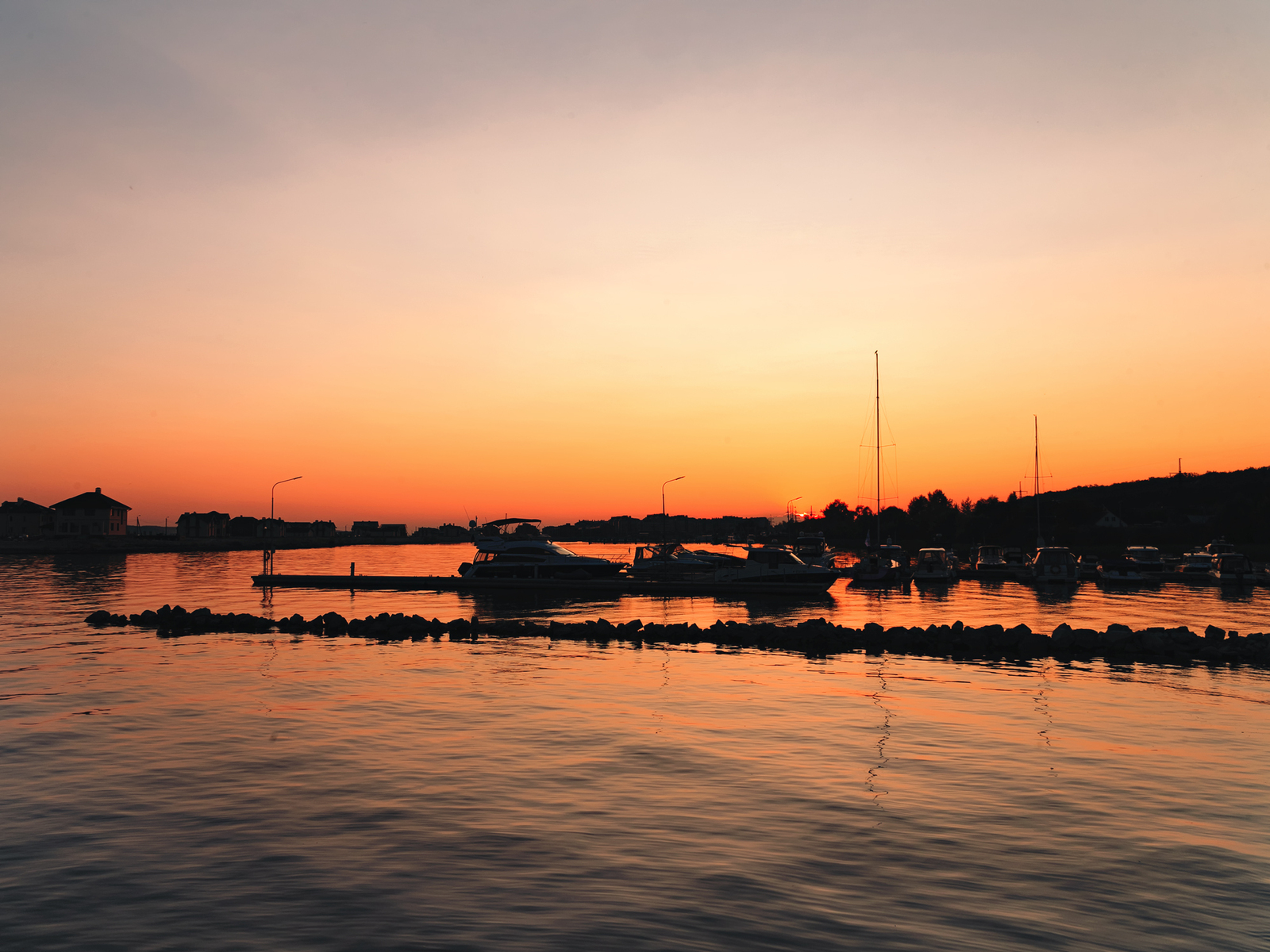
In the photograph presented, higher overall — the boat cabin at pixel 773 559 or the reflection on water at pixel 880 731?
the boat cabin at pixel 773 559

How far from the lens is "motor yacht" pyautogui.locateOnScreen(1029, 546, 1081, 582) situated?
81125mm

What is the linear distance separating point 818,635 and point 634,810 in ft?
80.9

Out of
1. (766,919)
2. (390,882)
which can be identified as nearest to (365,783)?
(390,882)

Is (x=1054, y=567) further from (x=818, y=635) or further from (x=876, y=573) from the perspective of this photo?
(x=818, y=635)

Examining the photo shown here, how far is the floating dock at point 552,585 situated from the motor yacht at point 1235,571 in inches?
1914

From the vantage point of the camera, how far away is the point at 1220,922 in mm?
9734

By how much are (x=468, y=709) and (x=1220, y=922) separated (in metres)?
17.7

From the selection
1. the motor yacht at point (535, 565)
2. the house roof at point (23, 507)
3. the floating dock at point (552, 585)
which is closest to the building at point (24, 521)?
the house roof at point (23, 507)

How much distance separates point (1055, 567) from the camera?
81750mm

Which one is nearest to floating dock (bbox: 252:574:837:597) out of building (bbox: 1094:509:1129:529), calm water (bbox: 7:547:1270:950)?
calm water (bbox: 7:547:1270:950)

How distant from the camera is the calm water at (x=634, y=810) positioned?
31.7ft

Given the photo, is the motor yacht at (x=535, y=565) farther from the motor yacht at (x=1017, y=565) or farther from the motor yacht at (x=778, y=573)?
the motor yacht at (x=1017, y=565)

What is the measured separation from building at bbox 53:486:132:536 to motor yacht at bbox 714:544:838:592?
591 feet

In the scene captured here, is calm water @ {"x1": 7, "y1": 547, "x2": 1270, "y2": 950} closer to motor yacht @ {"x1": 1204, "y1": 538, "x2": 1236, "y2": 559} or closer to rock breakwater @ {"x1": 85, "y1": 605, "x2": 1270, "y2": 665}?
rock breakwater @ {"x1": 85, "y1": 605, "x2": 1270, "y2": 665}
